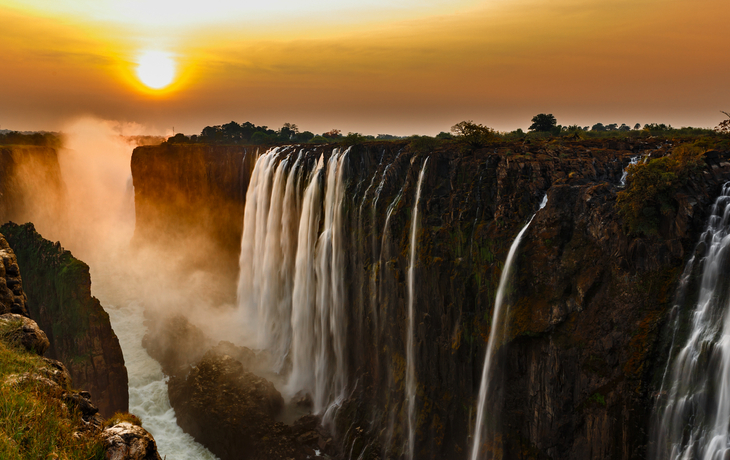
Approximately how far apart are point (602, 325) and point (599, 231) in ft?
11.0

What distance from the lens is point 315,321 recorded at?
31.0 meters

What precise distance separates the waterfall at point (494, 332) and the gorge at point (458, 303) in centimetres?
10

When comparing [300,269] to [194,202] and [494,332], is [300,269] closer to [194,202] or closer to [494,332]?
[494,332]

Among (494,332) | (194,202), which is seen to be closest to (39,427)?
(494,332)

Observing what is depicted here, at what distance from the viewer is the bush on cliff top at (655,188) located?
47.3ft

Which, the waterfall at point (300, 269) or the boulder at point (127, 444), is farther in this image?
the waterfall at point (300, 269)

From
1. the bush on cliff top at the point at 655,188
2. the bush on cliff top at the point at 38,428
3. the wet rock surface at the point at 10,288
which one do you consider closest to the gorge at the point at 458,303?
the bush on cliff top at the point at 655,188

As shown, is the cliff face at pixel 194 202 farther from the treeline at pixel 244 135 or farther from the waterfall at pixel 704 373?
the waterfall at pixel 704 373

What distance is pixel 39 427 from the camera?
6.34m

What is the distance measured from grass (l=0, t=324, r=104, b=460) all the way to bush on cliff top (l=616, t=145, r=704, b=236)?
15.7m

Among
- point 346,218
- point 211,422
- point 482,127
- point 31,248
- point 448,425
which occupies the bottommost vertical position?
point 211,422

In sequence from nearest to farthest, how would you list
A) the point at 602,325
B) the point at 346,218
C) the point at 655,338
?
the point at 655,338
the point at 602,325
the point at 346,218

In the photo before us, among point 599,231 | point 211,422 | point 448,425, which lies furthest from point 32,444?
point 211,422

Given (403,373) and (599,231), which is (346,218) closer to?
(403,373)
